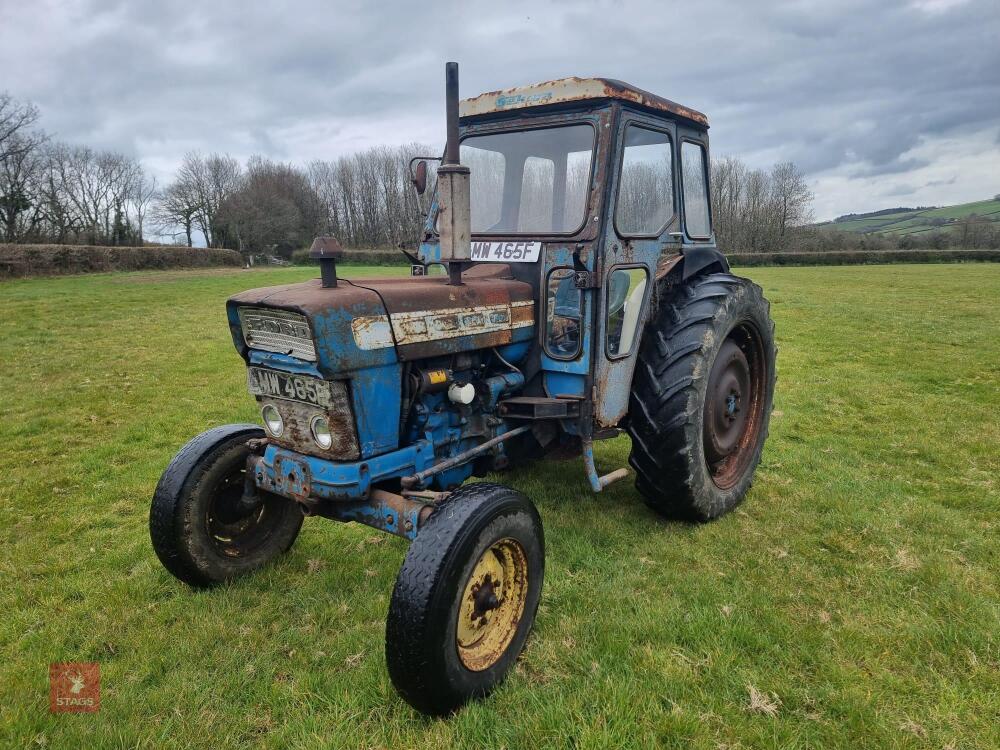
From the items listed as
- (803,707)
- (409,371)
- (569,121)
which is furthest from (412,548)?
(569,121)

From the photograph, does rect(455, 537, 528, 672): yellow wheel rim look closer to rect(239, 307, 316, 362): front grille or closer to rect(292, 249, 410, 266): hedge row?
rect(239, 307, 316, 362): front grille

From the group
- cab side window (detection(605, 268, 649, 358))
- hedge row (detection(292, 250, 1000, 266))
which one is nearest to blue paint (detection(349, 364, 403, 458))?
cab side window (detection(605, 268, 649, 358))

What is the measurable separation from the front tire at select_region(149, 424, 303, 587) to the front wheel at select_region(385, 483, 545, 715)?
137 cm

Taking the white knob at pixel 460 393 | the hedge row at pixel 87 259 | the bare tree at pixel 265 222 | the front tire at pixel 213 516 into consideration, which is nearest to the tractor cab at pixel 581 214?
the white knob at pixel 460 393

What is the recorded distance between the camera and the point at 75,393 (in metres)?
7.70

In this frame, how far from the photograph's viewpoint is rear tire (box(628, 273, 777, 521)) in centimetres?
364

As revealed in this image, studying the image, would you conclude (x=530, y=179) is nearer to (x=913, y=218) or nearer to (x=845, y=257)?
(x=845, y=257)

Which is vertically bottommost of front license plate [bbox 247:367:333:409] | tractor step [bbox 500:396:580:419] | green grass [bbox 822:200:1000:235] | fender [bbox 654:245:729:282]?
tractor step [bbox 500:396:580:419]

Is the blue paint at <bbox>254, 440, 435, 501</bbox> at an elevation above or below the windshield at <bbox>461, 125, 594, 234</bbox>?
below

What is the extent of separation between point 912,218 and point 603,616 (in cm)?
8489

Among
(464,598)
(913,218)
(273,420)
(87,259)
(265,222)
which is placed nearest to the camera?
(464,598)

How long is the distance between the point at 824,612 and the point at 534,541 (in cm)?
149

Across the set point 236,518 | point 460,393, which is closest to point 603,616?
point 460,393

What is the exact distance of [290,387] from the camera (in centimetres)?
285
